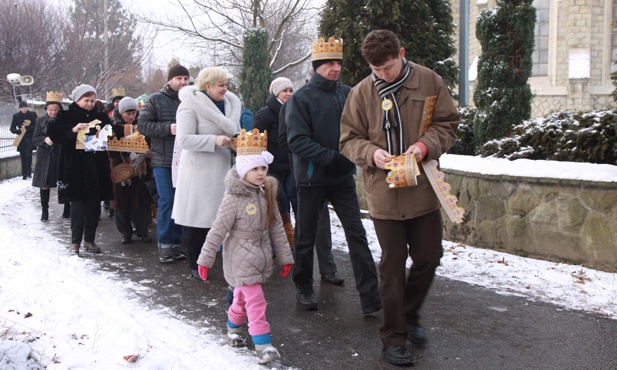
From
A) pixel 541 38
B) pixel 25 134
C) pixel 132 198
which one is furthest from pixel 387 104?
pixel 541 38

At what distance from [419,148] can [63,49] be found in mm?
34698

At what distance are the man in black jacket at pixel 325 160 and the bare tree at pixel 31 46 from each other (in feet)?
96.1

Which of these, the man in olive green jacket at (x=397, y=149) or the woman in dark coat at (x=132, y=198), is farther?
the woman in dark coat at (x=132, y=198)

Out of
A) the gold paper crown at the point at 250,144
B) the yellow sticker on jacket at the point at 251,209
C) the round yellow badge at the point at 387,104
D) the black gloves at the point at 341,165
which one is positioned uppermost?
the round yellow badge at the point at 387,104

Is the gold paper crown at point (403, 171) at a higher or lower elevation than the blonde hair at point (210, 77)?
lower

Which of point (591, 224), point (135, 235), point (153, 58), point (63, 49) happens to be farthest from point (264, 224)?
point (153, 58)

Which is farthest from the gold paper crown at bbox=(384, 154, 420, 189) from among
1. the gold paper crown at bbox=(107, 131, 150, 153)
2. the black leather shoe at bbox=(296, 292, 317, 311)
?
the gold paper crown at bbox=(107, 131, 150, 153)

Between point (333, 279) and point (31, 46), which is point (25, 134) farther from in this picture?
point (31, 46)

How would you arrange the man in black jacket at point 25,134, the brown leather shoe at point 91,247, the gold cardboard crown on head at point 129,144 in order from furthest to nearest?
the man in black jacket at point 25,134, the gold cardboard crown on head at point 129,144, the brown leather shoe at point 91,247

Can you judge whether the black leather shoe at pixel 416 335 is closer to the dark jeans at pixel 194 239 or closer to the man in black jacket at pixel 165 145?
the dark jeans at pixel 194 239

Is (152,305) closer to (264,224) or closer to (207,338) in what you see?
(207,338)

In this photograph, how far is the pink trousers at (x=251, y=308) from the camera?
4426 millimetres

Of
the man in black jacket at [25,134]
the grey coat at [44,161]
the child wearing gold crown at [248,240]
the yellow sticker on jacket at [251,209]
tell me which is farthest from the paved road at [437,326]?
the man in black jacket at [25,134]

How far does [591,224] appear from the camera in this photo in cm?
664
